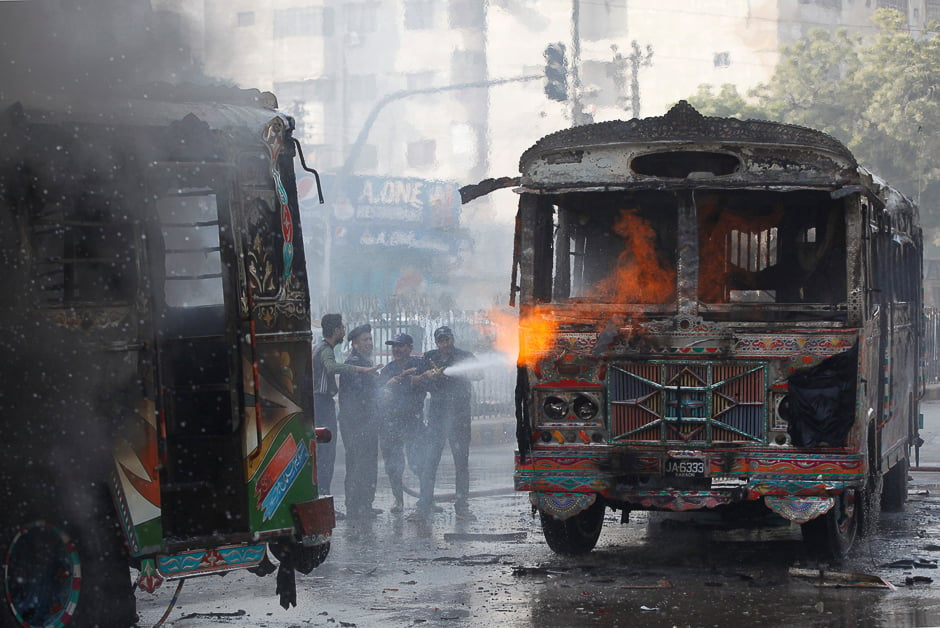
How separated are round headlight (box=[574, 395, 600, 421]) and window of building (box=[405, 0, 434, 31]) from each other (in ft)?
143

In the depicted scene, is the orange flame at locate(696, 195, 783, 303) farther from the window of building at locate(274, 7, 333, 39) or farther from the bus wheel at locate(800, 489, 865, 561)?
the window of building at locate(274, 7, 333, 39)

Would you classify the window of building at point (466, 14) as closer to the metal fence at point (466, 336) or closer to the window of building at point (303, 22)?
the window of building at point (303, 22)

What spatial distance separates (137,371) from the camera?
7262 millimetres

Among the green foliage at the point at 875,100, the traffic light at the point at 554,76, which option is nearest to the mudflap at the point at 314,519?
the traffic light at the point at 554,76

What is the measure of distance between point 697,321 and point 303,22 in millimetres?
46734

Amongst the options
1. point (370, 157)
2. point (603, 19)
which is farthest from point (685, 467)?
point (603, 19)

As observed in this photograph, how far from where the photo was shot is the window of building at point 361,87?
176ft

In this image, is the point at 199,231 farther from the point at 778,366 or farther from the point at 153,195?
the point at 778,366

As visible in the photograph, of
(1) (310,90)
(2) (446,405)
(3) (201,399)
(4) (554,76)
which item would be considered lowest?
(2) (446,405)

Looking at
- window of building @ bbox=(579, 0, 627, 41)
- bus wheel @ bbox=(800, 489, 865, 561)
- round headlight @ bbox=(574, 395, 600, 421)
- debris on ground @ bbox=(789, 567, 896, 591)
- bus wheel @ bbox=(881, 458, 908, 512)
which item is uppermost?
window of building @ bbox=(579, 0, 627, 41)

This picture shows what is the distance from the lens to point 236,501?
7.80m

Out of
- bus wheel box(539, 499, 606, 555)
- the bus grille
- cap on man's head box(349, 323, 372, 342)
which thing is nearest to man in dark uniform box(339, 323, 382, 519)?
cap on man's head box(349, 323, 372, 342)

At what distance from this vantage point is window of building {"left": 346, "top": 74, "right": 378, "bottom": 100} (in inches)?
2106

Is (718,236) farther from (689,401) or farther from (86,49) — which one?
(86,49)
